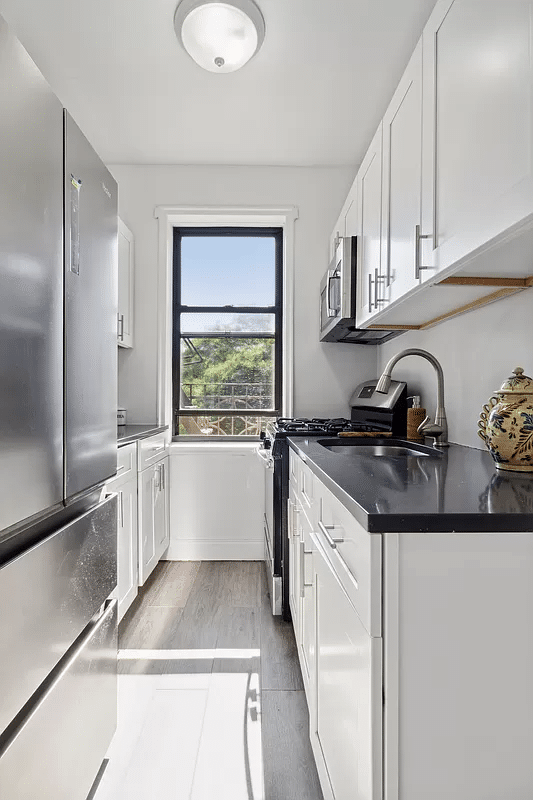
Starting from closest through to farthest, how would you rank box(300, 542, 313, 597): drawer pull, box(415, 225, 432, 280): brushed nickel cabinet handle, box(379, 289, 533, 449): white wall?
box(415, 225, 432, 280): brushed nickel cabinet handle < box(379, 289, 533, 449): white wall < box(300, 542, 313, 597): drawer pull

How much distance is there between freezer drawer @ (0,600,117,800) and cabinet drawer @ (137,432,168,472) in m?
1.19

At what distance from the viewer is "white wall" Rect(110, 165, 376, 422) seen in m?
3.45

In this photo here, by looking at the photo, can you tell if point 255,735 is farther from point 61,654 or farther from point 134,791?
point 61,654

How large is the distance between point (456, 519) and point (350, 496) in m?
0.19

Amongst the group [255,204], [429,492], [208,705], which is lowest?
[208,705]

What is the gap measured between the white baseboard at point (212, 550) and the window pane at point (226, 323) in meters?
1.46

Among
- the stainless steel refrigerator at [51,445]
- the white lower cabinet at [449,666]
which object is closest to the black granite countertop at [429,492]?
the white lower cabinet at [449,666]

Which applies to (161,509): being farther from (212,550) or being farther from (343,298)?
(343,298)

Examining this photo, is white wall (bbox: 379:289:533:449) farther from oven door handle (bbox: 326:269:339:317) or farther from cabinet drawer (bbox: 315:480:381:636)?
cabinet drawer (bbox: 315:480:381:636)

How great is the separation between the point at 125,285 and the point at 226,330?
0.78 meters

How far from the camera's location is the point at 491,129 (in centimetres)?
99

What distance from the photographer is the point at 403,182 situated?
1594 mm

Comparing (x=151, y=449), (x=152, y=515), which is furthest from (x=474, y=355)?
(x=152, y=515)

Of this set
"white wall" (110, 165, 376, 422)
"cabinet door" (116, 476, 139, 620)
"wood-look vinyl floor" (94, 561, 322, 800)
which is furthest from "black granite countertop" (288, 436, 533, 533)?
"white wall" (110, 165, 376, 422)
